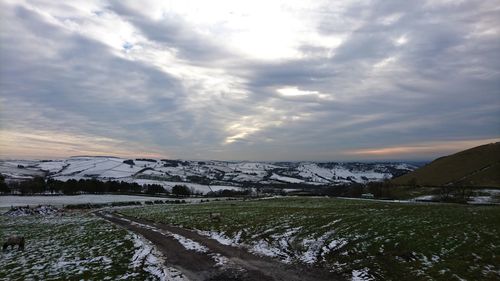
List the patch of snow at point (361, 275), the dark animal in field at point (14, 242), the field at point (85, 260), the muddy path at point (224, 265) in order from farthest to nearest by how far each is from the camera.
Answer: the dark animal in field at point (14, 242), the field at point (85, 260), the muddy path at point (224, 265), the patch of snow at point (361, 275)

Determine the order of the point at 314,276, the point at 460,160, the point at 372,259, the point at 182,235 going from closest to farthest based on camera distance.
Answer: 1. the point at 314,276
2. the point at 372,259
3. the point at 182,235
4. the point at 460,160

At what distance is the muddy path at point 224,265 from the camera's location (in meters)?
17.1

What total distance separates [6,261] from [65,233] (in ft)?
44.3


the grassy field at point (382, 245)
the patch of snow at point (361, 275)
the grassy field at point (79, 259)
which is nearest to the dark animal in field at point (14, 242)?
the grassy field at point (79, 259)

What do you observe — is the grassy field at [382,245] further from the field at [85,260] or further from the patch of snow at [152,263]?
the field at [85,260]

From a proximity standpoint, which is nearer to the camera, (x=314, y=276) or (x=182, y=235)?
(x=314, y=276)

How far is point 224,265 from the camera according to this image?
63.9ft

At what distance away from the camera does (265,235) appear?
28734 mm

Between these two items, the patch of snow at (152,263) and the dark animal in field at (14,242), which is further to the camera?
the dark animal in field at (14,242)

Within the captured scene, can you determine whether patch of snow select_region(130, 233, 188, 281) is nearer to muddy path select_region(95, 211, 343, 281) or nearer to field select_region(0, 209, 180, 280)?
field select_region(0, 209, 180, 280)

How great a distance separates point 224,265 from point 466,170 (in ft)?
552

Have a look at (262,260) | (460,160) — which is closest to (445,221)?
(262,260)

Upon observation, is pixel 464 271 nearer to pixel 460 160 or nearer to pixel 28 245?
pixel 28 245

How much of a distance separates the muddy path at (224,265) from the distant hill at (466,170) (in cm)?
13078
